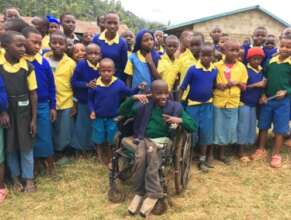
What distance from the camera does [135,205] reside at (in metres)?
3.71

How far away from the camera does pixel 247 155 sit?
541cm

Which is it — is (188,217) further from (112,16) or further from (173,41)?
(112,16)

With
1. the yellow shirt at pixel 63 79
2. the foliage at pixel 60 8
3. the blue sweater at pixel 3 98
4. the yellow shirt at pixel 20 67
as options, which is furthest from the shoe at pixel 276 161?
the foliage at pixel 60 8

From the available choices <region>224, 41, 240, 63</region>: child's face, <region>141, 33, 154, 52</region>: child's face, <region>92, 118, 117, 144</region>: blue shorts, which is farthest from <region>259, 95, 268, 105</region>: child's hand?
<region>92, 118, 117, 144</region>: blue shorts

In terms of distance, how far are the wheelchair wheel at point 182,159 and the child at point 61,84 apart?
62.7 inches

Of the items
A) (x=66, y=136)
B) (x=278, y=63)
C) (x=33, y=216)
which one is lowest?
(x=33, y=216)

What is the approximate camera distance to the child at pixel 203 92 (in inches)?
182

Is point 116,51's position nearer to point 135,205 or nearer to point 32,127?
point 32,127

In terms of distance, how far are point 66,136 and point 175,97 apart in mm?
1479

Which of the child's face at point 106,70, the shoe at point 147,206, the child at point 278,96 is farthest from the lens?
the child at point 278,96

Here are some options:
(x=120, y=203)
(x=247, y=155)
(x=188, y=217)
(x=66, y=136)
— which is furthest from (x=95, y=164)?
(x=247, y=155)

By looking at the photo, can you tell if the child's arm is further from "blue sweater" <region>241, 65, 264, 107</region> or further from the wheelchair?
"blue sweater" <region>241, 65, 264, 107</region>

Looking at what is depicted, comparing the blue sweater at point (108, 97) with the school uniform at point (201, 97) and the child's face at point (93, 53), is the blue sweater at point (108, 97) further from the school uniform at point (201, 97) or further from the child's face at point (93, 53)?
the school uniform at point (201, 97)

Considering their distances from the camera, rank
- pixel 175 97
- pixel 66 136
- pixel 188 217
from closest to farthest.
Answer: pixel 188 217 → pixel 175 97 → pixel 66 136
